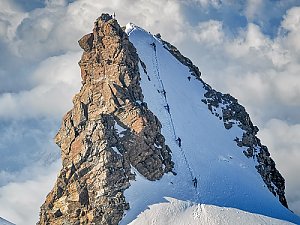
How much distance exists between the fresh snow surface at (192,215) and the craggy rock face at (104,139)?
673 cm

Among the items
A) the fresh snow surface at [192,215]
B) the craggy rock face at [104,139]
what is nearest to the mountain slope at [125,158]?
the craggy rock face at [104,139]

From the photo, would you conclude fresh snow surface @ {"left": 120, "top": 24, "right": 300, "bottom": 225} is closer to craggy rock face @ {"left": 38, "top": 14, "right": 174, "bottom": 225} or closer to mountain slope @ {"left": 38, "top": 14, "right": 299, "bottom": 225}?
mountain slope @ {"left": 38, "top": 14, "right": 299, "bottom": 225}

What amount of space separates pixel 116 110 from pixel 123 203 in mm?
27647

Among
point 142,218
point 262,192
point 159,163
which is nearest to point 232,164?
point 262,192

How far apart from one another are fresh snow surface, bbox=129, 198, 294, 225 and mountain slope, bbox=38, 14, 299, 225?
0.97m

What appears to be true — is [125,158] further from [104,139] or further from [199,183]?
[199,183]

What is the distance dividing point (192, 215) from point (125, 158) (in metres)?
21.4

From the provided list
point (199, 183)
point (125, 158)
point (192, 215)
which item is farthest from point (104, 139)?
point (192, 215)

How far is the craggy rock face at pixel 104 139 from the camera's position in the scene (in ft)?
550

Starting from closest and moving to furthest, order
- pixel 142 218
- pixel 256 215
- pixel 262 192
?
pixel 142 218 → pixel 256 215 → pixel 262 192

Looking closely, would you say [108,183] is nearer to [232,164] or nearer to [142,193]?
[142,193]

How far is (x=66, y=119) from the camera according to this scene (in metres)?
188

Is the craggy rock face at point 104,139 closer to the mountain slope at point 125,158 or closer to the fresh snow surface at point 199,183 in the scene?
the mountain slope at point 125,158

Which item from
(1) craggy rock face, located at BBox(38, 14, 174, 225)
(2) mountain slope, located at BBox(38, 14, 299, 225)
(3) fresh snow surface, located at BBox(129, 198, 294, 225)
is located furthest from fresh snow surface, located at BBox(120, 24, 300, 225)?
(1) craggy rock face, located at BBox(38, 14, 174, 225)
